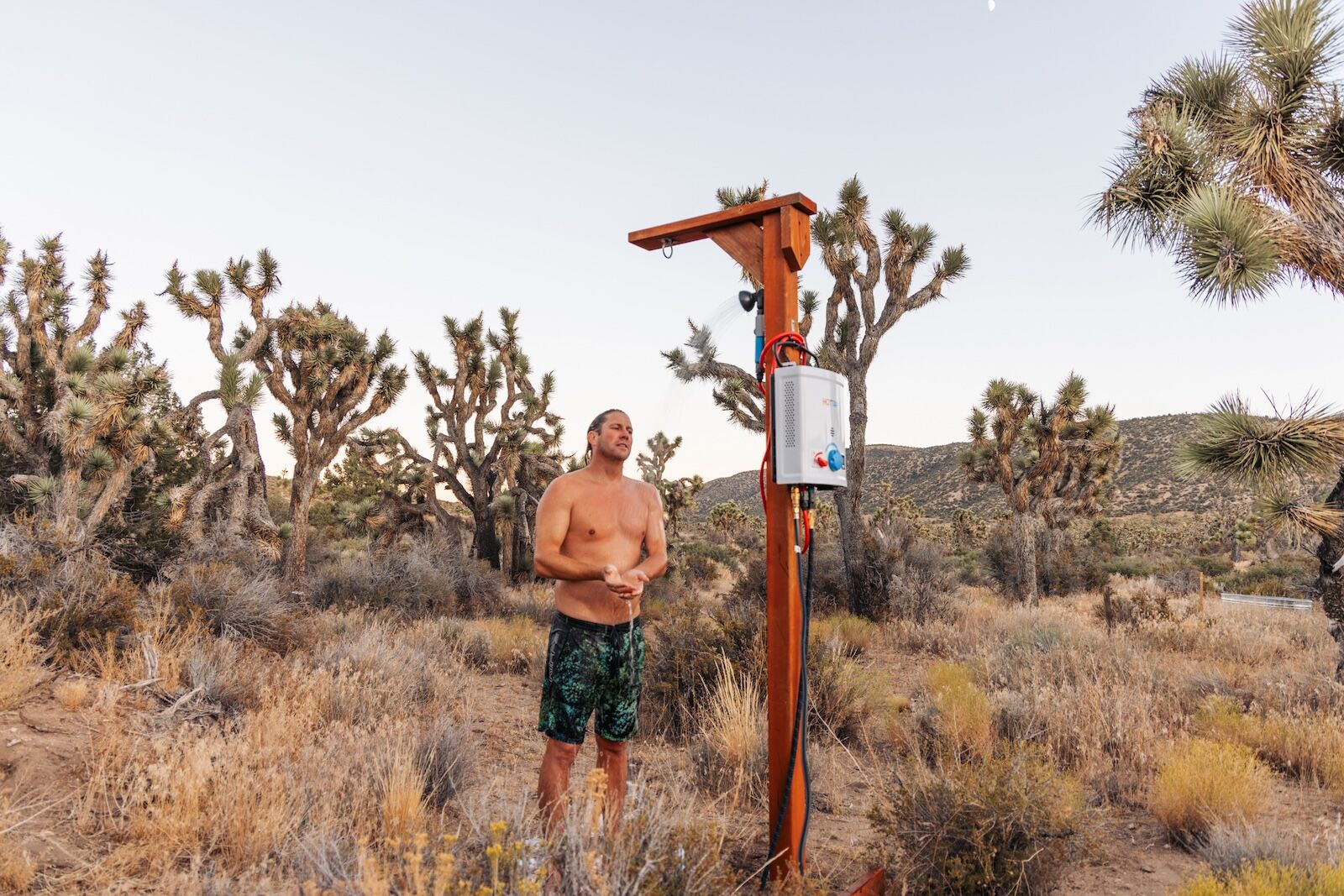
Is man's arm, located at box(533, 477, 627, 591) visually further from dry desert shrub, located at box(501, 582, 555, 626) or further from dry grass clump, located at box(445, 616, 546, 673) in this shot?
dry desert shrub, located at box(501, 582, 555, 626)

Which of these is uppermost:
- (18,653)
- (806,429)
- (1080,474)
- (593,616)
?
(1080,474)

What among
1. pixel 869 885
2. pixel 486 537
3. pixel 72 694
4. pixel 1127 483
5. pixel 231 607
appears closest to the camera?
pixel 869 885

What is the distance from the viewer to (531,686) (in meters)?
8.71

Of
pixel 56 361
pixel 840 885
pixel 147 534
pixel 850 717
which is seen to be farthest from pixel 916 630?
pixel 56 361

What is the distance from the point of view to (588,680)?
12.4ft

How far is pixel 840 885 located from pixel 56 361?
17924 millimetres

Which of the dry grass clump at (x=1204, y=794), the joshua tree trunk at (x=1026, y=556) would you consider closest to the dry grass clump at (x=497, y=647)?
the dry grass clump at (x=1204, y=794)

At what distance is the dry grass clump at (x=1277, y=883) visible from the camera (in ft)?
10.3

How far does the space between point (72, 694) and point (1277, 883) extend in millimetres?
6746

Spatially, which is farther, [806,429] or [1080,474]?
[1080,474]

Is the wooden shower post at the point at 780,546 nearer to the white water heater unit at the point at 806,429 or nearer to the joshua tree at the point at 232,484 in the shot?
the white water heater unit at the point at 806,429

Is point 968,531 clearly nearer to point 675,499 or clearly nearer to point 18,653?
point 675,499

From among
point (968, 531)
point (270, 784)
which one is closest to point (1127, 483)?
point (968, 531)

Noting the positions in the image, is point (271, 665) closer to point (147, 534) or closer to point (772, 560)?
point (772, 560)
